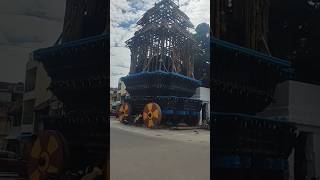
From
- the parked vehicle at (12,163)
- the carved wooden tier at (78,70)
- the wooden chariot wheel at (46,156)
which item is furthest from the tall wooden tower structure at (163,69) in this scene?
the parked vehicle at (12,163)

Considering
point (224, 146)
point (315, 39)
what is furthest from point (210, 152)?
point (315, 39)

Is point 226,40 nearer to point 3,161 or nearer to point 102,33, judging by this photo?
point 102,33

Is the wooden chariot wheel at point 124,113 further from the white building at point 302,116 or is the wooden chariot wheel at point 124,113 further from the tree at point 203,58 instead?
the white building at point 302,116

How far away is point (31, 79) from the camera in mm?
3346

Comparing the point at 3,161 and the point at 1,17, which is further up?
the point at 1,17

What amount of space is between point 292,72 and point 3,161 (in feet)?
6.88

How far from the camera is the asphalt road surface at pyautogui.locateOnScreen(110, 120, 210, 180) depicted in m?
2.99

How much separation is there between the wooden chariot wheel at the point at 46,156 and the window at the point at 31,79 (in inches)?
12.6

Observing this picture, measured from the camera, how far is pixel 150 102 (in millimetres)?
3055

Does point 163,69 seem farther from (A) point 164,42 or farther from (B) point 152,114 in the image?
(B) point 152,114

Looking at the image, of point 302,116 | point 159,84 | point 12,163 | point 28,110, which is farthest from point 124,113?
point 302,116

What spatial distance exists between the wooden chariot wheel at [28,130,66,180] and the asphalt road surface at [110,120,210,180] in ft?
1.35

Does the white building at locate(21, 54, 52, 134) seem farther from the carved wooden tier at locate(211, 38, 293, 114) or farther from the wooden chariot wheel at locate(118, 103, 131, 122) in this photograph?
the carved wooden tier at locate(211, 38, 293, 114)

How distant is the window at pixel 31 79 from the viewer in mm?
3336
